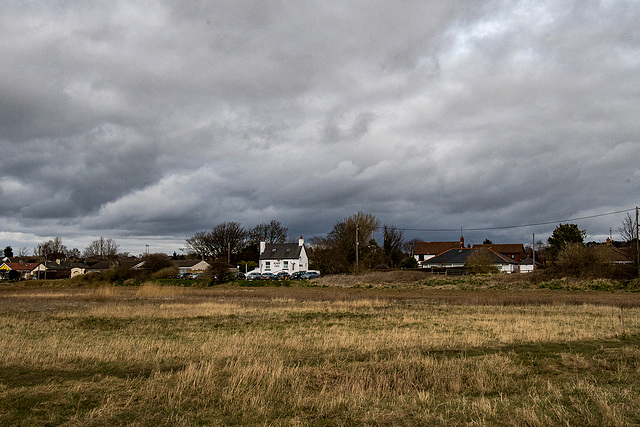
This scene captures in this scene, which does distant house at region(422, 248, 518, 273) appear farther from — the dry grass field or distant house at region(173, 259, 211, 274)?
the dry grass field

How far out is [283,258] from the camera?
102 meters

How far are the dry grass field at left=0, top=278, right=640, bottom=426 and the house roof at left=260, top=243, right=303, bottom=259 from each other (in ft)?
260

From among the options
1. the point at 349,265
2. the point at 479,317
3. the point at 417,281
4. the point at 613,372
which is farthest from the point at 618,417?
the point at 349,265

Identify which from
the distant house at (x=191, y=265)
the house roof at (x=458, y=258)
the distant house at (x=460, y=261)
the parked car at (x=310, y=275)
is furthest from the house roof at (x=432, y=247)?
the distant house at (x=191, y=265)

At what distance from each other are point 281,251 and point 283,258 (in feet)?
7.72

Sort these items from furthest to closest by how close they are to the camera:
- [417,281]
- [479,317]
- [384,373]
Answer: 1. [417,281]
2. [479,317]
3. [384,373]

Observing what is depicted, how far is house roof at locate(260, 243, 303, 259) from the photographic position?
10206cm

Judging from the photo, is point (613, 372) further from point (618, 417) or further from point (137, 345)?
point (137, 345)

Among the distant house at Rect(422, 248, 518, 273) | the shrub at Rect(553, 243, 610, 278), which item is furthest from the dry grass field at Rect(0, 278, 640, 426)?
the distant house at Rect(422, 248, 518, 273)

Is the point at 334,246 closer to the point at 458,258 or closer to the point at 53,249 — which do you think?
the point at 458,258

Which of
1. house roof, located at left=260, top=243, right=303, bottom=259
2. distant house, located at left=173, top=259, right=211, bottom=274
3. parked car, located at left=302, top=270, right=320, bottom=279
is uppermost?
house roof, located at left=260, top=243, right=303, bottom=259

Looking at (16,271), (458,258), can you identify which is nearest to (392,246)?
(458,258)

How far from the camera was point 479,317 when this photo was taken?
25.0 meters

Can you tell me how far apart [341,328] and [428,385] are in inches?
413
